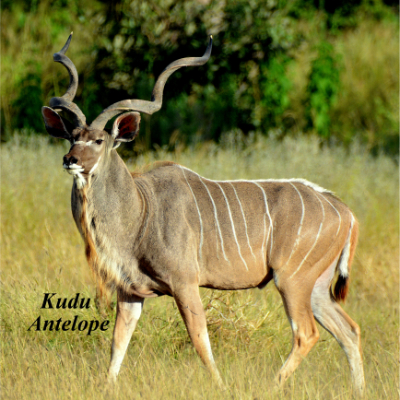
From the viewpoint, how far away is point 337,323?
3506 millimetres

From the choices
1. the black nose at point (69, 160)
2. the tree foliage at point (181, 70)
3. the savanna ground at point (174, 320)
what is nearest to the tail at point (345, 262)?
the savanna ground at point (174, 320)

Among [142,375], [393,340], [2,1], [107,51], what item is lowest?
[393,340]

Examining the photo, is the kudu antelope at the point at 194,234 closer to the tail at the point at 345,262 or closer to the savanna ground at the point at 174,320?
the tail at the point at 345,262

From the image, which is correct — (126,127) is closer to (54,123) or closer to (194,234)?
(54,123)

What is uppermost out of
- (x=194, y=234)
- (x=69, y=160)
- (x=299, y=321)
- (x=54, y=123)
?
(x=54, y=123)

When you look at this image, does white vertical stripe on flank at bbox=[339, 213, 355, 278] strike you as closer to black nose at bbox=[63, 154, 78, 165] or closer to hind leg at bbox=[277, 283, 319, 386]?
hind leg at bbox=[277, 283, 319, 386]

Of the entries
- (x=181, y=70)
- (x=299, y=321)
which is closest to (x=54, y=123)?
(x=299, y=321)

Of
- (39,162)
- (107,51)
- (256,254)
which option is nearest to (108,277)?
(256,254)

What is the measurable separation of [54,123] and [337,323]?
194cm

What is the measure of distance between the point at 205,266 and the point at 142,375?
2.21 feet

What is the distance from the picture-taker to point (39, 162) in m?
6.48

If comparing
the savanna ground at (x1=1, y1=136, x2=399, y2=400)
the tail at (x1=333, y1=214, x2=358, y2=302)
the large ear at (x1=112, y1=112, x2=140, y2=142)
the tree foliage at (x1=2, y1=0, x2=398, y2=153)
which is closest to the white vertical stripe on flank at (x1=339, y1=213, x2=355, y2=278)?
the tail at (x1=333, y1=214, x2=358, y2=302)

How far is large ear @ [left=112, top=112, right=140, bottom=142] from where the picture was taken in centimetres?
311

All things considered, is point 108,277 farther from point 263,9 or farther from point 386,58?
point 386,58
